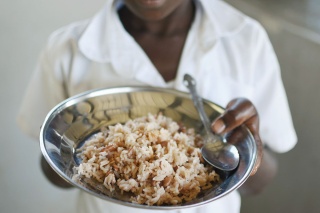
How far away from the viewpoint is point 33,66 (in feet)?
3.07

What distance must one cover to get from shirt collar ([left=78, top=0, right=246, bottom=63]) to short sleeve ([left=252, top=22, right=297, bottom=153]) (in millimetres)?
51

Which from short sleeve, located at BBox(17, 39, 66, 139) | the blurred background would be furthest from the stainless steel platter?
the blurred background

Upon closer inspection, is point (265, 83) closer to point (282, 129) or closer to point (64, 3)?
point (282, 129)

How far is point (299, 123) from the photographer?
850mm

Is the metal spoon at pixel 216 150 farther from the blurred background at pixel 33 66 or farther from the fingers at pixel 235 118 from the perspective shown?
the blurred background at pixel 33 66

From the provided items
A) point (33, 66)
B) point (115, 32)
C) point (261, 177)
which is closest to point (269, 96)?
point (261, 177)

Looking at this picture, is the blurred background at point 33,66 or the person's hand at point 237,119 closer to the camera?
the person's hand at point 237,119

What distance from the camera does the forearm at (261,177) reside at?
0.63m

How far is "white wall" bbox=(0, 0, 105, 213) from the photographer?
35.1 inches

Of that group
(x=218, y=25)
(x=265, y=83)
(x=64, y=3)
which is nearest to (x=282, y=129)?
(x=265, y=83)

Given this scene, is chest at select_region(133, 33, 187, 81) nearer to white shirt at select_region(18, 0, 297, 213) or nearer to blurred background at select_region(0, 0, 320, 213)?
white shirt at select_region(18, 0, 297, 213)

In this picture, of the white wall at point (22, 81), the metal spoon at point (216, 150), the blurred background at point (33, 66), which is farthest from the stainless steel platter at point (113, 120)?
the white wall at point (22, 81)

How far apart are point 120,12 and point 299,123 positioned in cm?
43

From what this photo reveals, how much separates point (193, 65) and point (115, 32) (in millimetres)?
121
